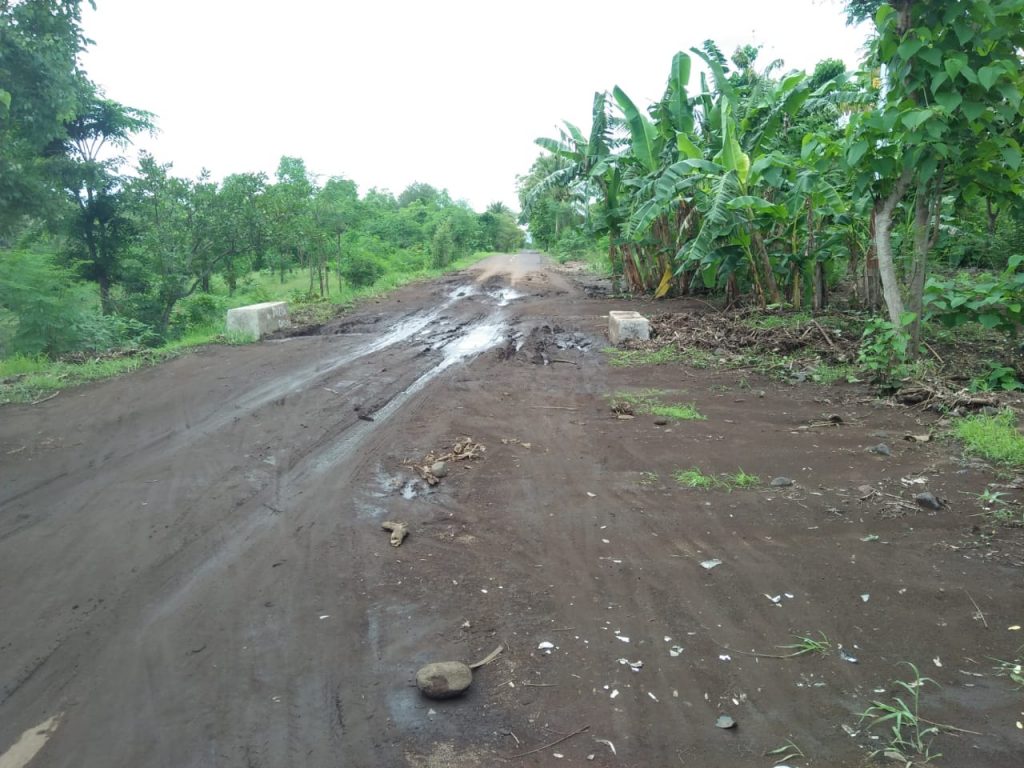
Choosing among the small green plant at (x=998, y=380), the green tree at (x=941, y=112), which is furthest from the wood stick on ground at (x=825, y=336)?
the small green plant at (x=998, y=380)

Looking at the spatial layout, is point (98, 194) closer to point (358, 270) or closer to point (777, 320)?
point (358, 270)

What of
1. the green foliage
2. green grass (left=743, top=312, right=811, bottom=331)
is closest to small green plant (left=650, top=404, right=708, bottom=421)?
the green foliage

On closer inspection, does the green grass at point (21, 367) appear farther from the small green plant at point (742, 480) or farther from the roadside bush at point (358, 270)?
the roadside bush at point (358, 270)

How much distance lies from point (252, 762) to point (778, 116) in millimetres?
12803

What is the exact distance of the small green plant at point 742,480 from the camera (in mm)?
5301

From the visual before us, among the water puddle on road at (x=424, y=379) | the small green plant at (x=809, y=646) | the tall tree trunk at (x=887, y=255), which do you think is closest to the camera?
the small green plant at (x=809, y=646)

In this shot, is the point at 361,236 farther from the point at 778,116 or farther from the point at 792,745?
the point at 792,745

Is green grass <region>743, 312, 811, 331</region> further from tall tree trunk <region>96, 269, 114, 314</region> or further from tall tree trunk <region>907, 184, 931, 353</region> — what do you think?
tall tree trunk <region>96, 269, 114, 314</region>

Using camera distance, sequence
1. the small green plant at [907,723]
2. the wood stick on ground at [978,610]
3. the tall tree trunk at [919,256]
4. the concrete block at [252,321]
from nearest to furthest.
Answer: the small green plant at [907,723] → the wood stick on ground at [978,610] → the tall tree trunk at [919,256] → the concrete block at [252,321]

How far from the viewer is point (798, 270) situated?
1157 cm

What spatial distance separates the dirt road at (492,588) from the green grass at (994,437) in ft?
0.89

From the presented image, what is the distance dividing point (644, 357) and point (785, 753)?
7.80 metres

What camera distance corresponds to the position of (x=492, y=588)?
396 cm

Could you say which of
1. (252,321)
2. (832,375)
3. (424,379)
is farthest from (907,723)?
(252,321)
